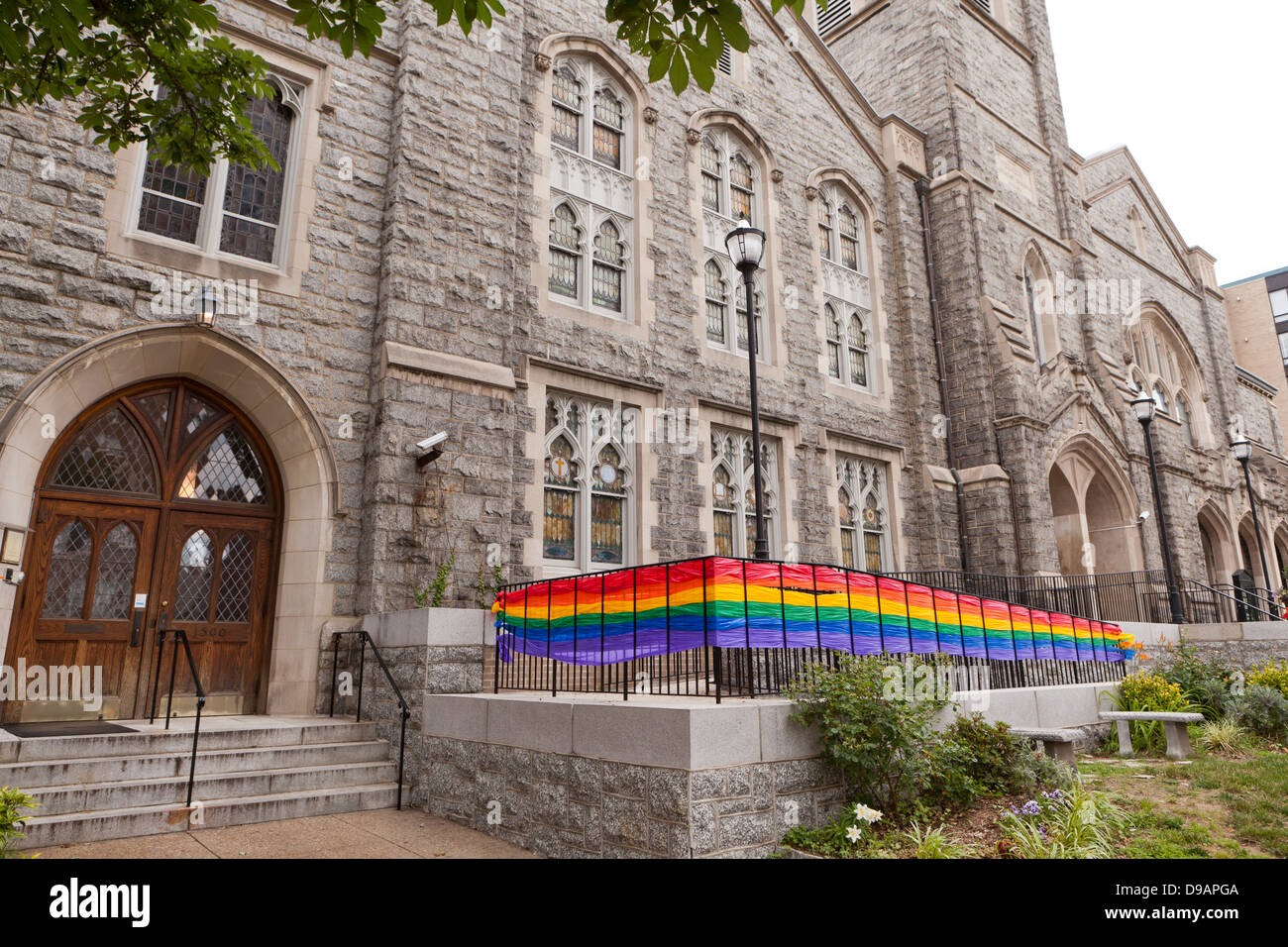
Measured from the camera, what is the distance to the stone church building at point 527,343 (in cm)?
838

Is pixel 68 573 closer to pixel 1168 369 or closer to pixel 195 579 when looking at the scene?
pixel 195 579

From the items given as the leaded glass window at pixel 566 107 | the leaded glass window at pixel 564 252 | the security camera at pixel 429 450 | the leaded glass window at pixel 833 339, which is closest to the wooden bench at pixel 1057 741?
the security camera at pixel 429 450

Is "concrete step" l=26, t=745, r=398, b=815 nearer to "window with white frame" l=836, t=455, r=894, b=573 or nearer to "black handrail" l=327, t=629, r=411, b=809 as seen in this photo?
"black handrail" l=327, t=629, r=411, b=809

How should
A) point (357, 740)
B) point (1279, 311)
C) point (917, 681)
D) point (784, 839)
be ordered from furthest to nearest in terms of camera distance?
1. point (1279, 311)
2. point (357, 740)
3. point (917, 681)
4. point (784, 839)

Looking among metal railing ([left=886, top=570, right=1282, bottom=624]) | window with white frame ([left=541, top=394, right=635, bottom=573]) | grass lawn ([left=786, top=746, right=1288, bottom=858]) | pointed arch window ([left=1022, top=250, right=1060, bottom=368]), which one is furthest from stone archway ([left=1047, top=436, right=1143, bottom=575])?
window with white frame ([left=541, top=394, right=635, bottom=573])

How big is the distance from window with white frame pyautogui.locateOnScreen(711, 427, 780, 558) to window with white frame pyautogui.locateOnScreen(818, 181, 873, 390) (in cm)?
330

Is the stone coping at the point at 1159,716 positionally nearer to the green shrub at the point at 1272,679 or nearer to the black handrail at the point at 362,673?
the green shrub at the point at 1272,679

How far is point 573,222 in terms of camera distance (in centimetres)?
1280

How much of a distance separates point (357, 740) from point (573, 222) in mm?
8401

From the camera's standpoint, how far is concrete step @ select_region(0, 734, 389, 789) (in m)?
6.20

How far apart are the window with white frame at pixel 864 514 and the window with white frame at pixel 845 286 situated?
180 cm
